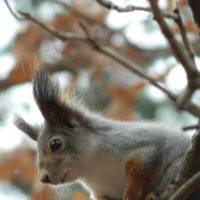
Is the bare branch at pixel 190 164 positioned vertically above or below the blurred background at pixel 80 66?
above

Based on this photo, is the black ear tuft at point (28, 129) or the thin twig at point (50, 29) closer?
the thin twig at point (50, 29)

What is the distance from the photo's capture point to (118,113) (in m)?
4.80

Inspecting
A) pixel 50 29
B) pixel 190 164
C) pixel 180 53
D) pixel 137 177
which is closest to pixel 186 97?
pixel 180 53

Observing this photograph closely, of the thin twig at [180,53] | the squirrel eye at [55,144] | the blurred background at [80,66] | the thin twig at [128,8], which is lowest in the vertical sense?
the blurred background at [80,66]

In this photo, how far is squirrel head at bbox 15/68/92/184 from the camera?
2.96 m

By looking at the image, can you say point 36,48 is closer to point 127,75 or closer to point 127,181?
point 127,75

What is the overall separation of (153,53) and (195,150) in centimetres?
270

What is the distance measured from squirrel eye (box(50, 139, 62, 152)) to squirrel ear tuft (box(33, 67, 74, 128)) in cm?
9

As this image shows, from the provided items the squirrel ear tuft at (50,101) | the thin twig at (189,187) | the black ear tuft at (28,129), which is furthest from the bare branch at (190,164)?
the black ear tuft at (28,129)

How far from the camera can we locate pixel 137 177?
2.78m

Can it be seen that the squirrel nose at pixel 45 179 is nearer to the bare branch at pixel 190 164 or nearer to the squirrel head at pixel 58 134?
the squirrel head at pixel 58 134

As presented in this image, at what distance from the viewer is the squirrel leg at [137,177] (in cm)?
276

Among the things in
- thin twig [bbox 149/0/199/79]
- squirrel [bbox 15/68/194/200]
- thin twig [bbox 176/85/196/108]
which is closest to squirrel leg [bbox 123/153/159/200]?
squirrel [bbox 15/68/194/200]

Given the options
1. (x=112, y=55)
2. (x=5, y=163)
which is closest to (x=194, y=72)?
(x=112, y=55)
